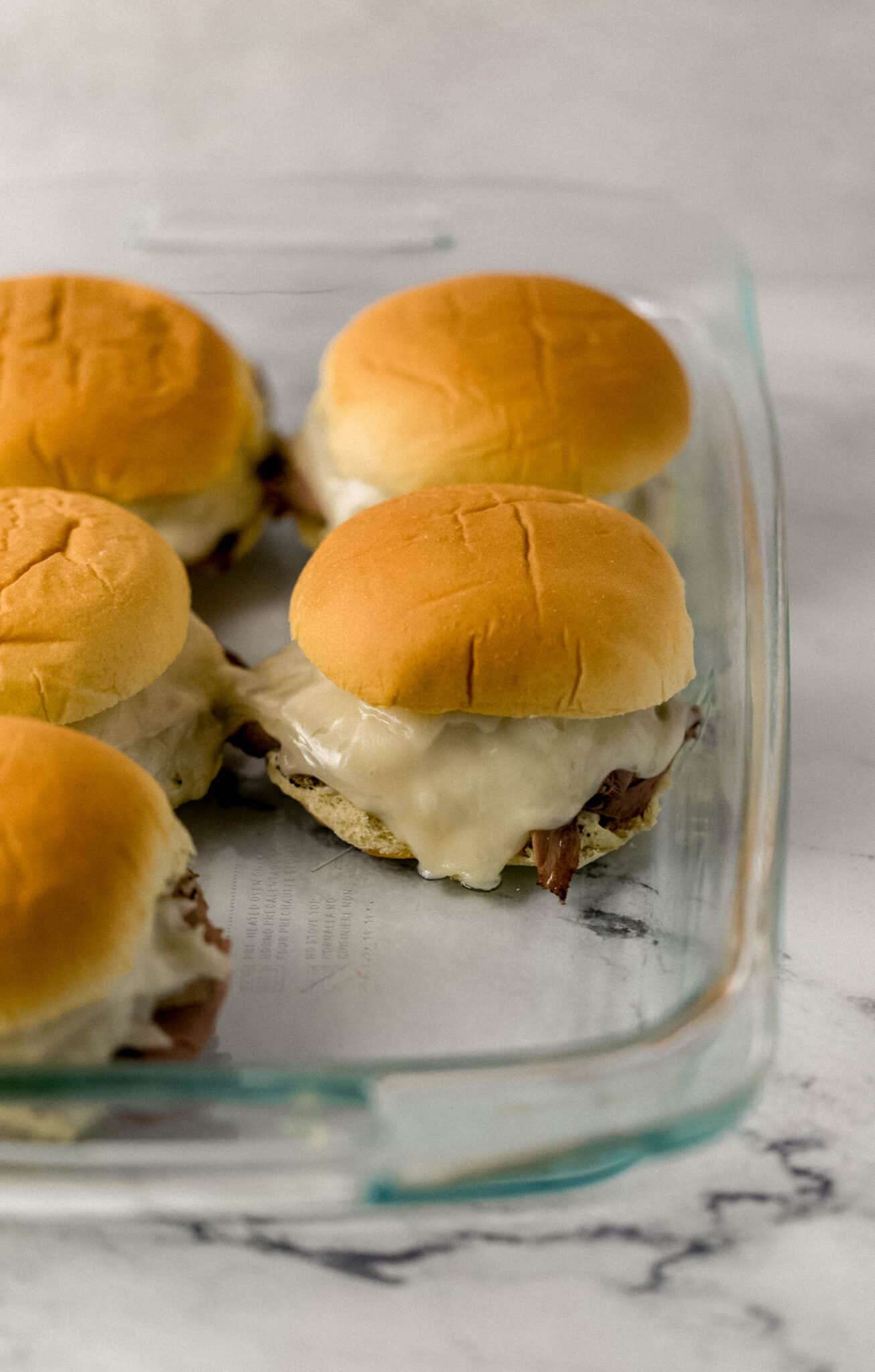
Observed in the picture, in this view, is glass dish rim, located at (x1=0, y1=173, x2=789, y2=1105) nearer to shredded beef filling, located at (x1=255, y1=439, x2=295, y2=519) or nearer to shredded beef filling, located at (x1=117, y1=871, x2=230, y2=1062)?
shredded beef filling, located at (x1=117, y1=871, x2=230, y2=1062)

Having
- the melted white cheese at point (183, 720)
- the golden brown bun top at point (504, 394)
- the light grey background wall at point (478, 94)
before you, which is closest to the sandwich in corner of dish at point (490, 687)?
the melted white cheese at point (183, 720)

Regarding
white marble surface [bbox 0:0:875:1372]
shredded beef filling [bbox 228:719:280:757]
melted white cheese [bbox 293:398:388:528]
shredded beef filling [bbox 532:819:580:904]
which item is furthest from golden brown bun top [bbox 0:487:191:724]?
white marble surface [bbox 0:0:875:1372]

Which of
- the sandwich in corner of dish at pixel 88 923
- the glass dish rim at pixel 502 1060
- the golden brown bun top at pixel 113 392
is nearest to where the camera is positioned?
the glass dish rim at pixel 502 1060

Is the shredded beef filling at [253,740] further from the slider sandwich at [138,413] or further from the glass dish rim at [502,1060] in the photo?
the glass dish rim at [502,1060]

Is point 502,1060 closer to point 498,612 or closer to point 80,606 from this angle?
point 498,612

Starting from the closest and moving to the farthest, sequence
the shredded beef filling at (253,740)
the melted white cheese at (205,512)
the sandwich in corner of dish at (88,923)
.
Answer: the sandwich in corner of dish at (88,923), the shredded beef filling at (253,740), the melted white cheese at (205,512)

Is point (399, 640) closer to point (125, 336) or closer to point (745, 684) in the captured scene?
point (745, 684)
